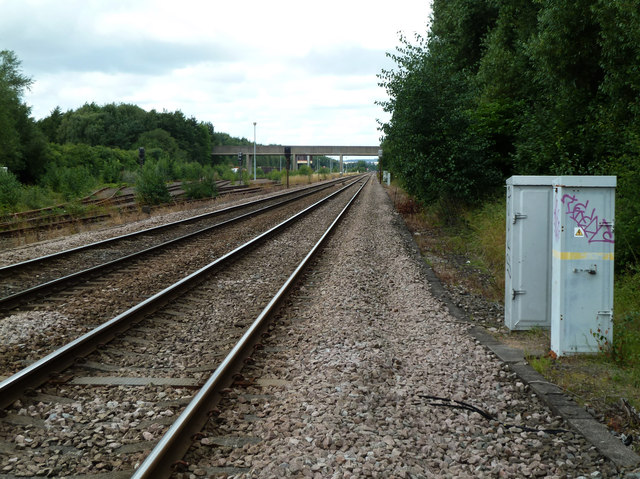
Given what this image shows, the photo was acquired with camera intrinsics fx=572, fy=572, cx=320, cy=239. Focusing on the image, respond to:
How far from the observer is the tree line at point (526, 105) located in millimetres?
10227

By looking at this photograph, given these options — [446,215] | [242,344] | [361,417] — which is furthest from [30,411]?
[446,215]

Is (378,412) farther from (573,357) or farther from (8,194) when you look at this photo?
(8,194)

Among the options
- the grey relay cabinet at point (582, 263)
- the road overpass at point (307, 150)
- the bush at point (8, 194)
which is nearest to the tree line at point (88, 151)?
the bush at point (8, 194)

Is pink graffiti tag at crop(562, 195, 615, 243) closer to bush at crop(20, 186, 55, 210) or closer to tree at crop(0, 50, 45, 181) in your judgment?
bush at crop(20, 186, 55, 210)

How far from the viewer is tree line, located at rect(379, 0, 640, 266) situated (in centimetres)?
1023

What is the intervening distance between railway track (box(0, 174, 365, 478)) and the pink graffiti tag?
3367 mm

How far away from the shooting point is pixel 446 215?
17.5 meters

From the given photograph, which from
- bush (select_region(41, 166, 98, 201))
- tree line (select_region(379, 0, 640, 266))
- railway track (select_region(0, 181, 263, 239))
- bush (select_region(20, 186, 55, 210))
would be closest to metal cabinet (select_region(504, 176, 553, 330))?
tree line (select_region(379, 0, 640, 266))

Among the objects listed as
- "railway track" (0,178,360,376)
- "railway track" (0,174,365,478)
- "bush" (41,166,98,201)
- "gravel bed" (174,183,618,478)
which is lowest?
"gravel bed" (174,183,618,478)

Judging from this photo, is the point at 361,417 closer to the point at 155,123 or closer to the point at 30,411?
the point at 30,411

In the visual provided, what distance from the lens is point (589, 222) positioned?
17.5 ft

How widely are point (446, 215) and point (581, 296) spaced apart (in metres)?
12.3

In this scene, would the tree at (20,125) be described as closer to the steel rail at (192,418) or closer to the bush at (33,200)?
the bush at (33,200)

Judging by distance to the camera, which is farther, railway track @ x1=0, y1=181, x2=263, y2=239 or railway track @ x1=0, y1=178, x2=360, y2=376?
railway track @ x1=0, y1=181, x2=263, y2=239
